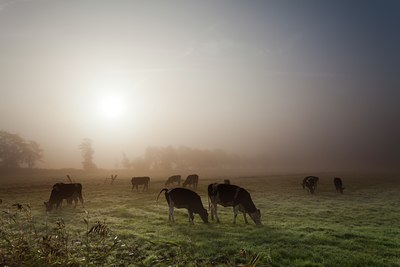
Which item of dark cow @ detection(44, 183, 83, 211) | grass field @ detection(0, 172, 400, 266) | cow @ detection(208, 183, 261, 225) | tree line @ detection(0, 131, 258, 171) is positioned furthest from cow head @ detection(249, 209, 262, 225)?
tree line @ detection(0, 131, 258, 171)

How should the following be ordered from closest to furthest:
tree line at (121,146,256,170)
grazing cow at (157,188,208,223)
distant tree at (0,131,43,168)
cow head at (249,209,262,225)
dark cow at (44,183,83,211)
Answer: cow head at (249,209,262,225) < grazing cow at (157,188,208,223) < dark cow at (44,183,83,211) < distant tree at (0,131,43,168) < tree line at (121,146,256,170)

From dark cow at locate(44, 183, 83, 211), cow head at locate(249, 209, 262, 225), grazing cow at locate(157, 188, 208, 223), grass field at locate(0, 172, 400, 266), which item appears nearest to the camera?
grass field at locate(0, 172, 400, 266)

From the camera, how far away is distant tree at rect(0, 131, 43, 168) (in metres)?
100

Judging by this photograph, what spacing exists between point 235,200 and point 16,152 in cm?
10821

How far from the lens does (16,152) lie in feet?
342

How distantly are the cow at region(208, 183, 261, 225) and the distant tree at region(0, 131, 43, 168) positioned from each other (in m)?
104

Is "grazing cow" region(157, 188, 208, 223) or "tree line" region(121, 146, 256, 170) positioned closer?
"grazing cow" region(157, 188, 208, 223)

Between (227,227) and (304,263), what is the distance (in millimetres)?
6980

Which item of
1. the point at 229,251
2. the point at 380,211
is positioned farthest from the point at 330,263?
the point at 380,211

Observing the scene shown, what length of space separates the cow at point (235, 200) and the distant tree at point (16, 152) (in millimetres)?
103550

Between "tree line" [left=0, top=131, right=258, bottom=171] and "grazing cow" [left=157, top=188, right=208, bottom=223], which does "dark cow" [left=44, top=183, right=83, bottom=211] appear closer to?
"grazing cow" [left=157, top=188, right=208, bottom=223]

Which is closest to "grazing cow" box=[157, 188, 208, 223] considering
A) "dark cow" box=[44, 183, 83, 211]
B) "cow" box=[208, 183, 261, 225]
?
"cow" box=[208, 183, 261, 225]

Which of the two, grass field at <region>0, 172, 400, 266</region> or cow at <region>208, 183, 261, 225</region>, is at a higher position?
cow at <region>208, 183, 261, 225</region>

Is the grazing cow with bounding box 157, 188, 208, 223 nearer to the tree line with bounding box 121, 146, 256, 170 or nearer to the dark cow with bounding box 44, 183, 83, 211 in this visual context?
the dark cow with bounding box 44, 183, 83, 211
